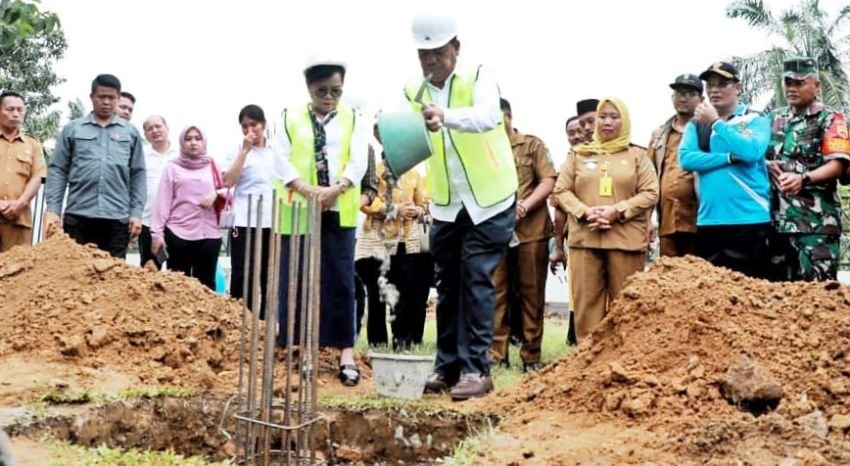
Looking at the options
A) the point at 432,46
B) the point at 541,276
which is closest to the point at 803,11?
the point at 541,276

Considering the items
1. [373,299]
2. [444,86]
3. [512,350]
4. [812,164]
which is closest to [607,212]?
[812,164]

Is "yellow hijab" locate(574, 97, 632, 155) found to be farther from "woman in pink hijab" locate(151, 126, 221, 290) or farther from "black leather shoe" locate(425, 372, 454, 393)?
"woman in pink hijab" locate(151, 126, 221, 290)

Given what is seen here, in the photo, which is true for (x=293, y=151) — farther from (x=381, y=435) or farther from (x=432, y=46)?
(x=381, y=435)

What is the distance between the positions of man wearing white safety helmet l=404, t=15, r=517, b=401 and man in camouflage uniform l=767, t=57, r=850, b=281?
1.88m

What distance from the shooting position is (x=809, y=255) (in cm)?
621

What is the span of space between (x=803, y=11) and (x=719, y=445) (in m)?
27.3

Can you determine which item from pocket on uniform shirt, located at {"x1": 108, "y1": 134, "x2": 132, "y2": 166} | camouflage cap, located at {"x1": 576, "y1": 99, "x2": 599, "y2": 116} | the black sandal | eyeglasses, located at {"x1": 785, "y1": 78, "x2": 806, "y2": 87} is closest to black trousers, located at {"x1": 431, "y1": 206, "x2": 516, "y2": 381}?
the black sandal

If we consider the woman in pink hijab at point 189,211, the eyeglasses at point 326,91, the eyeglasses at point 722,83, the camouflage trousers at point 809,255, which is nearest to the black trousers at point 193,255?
the woman in pink hijab at point 189,211

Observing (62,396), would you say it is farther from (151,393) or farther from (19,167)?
(19,167)

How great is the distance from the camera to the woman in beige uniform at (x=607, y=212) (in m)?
6.46

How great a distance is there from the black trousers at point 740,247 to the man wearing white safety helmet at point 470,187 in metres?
1.63

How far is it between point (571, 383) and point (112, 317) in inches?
116

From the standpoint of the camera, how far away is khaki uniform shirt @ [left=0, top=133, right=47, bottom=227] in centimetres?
789

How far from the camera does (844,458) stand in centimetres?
374
